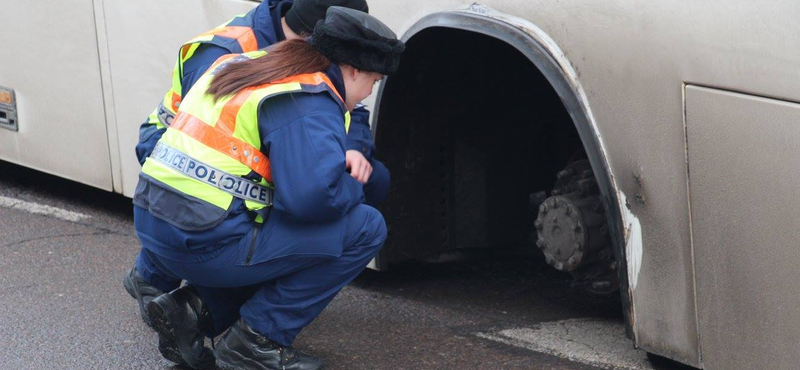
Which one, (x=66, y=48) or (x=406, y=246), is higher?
(x=66, y=48)

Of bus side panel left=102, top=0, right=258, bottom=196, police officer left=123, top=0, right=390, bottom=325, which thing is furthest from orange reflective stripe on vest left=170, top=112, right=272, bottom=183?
bus side panel left=102, top=0, right=258, bottom=196

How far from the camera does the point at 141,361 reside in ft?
11.8

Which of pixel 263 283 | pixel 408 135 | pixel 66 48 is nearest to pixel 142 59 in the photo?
pixel 66 48

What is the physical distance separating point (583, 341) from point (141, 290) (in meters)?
1.38

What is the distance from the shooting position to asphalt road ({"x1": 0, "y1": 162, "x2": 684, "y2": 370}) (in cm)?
358

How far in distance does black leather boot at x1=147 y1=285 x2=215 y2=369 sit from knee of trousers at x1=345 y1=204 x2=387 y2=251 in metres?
0.51

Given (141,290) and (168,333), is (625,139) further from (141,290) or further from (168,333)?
(141,290)

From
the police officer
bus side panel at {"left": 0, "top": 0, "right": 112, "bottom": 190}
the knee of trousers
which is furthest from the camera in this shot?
bus side panel at {"left": 0, "top": 0, "right": 112, "bottom": 190}

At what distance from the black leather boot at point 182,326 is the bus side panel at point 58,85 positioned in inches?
60.8

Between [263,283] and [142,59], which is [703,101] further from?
[142,59]

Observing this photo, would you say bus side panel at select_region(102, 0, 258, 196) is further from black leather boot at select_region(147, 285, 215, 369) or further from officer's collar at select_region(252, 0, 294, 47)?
black leather boot at select_region(147, 285, 215, 369)

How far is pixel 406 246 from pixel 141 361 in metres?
0.99

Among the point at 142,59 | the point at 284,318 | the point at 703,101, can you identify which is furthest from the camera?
the point at 142,59

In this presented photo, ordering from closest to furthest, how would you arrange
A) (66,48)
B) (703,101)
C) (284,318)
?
1. (703,101)
2. (284,318)
3. (66,48)
